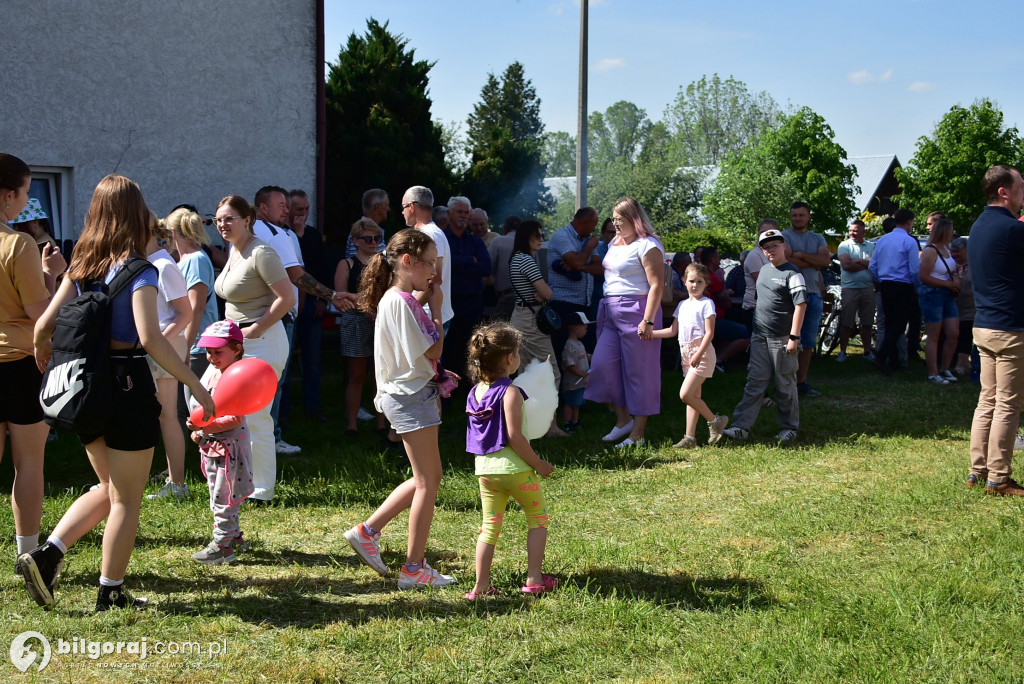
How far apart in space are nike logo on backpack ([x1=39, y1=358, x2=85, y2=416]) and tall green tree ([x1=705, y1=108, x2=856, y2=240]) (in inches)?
1978

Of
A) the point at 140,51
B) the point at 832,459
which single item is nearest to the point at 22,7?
the point at 140,51

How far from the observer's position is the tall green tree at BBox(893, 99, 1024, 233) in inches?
1842

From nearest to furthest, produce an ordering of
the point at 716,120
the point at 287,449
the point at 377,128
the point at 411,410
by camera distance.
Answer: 1. the point at 411,410
2. the point at 287,449
3. the point at 377,128
4. the point at 716,120

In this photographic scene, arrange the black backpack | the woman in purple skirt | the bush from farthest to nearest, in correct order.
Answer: the bush
the woman in purple skirt
the black backpack

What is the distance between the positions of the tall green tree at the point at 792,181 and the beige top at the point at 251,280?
4823 cm

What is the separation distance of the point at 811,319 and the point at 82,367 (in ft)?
28.8

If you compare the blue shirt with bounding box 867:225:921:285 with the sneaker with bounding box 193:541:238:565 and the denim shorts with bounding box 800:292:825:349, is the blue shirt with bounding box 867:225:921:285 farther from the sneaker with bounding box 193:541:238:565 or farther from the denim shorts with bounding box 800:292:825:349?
the sneaker with bounding box 193:541:238:565

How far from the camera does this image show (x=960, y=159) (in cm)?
4672

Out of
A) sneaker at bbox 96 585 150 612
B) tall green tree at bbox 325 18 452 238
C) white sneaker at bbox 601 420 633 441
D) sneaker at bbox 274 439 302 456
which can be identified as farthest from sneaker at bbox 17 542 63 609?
tall green tree at bbox 325 18 452 238

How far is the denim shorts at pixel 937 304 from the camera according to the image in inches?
470

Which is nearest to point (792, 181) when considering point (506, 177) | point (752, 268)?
point (506, 177)

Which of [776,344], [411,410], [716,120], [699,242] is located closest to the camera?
[411,410]

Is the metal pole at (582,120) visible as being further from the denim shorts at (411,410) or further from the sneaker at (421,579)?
the sneaker at (421,579)

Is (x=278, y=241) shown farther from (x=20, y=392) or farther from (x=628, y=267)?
(x=628, y=267)
